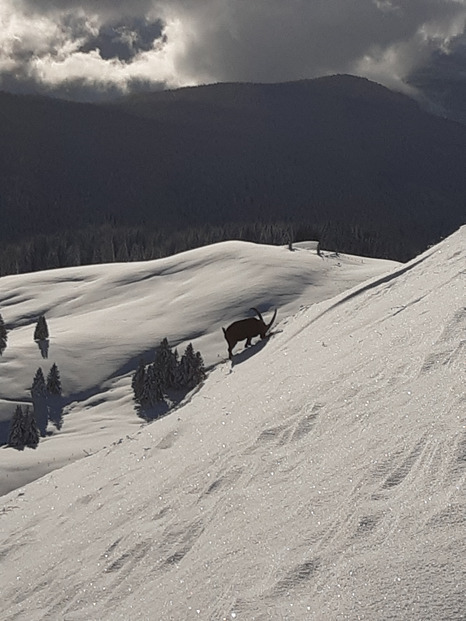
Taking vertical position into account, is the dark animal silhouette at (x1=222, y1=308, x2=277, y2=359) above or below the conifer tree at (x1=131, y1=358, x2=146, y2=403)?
above

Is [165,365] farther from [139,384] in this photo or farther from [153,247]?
[153,247]

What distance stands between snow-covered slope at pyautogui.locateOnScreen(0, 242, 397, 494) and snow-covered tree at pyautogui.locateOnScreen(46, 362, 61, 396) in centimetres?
46

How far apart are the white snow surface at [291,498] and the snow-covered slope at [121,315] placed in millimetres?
6058

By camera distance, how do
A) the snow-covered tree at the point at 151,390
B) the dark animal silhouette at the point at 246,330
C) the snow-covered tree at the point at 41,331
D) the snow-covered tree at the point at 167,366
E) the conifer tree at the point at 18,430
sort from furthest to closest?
the snow-covered tree at the point at 41,331, the snow-covered tree at the point at 167,366, the snow-covered tree at the point at 151,390, the conifer tree at the point at 18,430, the dark animal silhouette at the point at 246,330

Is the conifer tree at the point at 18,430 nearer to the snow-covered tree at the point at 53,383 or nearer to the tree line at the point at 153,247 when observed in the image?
the snow-covered tree at the point at 53,383

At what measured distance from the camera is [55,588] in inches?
176

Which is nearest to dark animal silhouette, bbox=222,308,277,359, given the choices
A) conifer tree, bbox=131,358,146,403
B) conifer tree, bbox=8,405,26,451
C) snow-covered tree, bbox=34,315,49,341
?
conifer tree, bbox=131,358,146,403

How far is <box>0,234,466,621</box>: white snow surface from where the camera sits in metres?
3.13

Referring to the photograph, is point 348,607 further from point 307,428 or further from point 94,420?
point 94,420

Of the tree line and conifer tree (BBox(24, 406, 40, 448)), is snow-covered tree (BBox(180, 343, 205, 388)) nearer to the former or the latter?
conifer tree (BBox(24, 406, 40, 448))

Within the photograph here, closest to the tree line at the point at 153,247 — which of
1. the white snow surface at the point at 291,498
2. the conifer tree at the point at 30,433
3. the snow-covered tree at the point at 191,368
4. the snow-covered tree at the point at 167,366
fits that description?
the snow-covered tree at the point at 167,366

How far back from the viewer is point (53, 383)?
19.6 metres

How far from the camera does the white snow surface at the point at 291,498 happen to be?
3135mm

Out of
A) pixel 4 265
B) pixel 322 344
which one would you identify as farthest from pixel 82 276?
pixel 4 265
